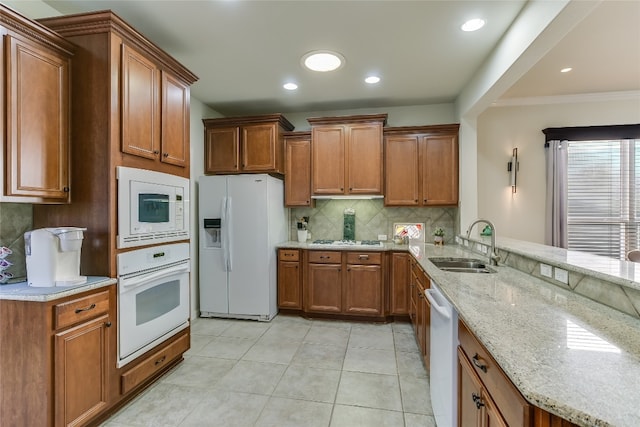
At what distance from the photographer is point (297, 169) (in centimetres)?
405

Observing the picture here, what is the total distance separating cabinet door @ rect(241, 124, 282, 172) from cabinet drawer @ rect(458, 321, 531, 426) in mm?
2989

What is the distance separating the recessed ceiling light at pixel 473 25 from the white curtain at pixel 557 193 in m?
2.50

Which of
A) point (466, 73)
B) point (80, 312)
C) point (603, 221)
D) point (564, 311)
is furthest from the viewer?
point (603, 221)

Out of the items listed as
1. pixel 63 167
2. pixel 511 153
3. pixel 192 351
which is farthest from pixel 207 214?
pixel 511 153

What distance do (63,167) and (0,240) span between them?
21.6 inches

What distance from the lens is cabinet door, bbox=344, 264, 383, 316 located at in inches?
142

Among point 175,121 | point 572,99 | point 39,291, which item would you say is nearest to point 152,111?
point 175,121

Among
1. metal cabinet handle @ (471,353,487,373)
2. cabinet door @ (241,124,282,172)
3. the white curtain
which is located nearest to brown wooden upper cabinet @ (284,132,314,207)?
cabinet door @ (241,124,282,172)

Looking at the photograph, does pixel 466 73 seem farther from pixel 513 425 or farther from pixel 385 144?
pixel 513 425

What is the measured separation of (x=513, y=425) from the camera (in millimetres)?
874

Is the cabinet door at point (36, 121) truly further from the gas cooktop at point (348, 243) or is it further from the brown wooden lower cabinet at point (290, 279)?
the gas cooktop at point (348, 243)

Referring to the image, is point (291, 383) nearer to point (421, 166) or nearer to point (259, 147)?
point (259, 147)

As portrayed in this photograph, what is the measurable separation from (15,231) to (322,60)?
8.59 feet

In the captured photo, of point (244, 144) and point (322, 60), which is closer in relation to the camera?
point (322, 60)
